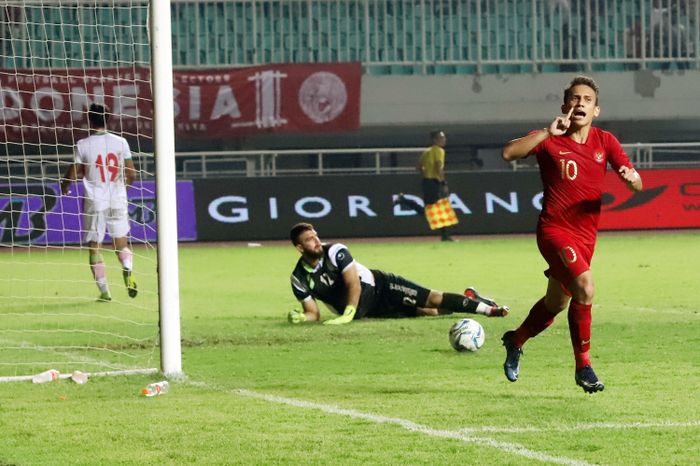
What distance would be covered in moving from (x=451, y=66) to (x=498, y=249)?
11011 mm

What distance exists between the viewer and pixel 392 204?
81.6 feet

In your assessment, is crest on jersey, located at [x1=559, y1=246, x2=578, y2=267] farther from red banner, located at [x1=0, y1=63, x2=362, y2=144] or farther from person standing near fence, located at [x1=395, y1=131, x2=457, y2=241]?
red banner, located at [x1=0, y1=63, x2=362, y2=144]

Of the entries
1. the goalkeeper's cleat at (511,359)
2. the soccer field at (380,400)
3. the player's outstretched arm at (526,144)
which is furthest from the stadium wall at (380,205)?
the player's outstretched arm at (526,144)

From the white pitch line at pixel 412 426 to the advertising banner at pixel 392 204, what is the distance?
16035 millimetres

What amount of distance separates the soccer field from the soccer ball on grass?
101mm

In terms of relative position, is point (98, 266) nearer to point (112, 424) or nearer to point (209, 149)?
point (112, 424)

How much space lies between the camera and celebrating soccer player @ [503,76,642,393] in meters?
7.57

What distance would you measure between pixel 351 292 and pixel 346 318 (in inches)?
9.2

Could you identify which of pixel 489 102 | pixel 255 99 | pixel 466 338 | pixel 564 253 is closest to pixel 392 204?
pixel 255 99

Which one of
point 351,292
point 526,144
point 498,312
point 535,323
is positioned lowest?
point 498,312

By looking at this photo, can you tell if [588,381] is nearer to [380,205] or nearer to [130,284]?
[130,284]

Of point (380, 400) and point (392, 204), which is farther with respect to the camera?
point (392, 204)

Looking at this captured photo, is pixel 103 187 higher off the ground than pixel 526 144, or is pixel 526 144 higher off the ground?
pixel 526 144

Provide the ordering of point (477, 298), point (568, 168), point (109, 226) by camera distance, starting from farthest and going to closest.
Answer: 1. point (109, 226)
2. point (477, 298)
3. point (568, 168)
